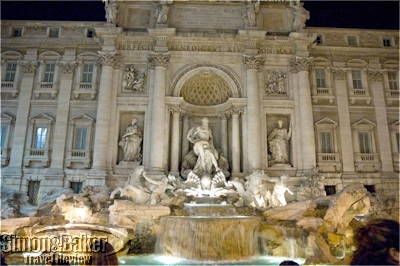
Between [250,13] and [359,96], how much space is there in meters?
9.59

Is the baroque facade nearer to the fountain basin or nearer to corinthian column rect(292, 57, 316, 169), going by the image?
corinthian column rect(292, 57, 316, 169)

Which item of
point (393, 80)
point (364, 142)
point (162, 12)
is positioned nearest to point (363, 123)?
point (364, 142)


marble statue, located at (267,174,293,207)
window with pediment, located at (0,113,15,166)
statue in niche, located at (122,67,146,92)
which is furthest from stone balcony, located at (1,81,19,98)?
marble statue, located at (267,174,293,207)

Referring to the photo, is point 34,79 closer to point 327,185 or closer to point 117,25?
point 117,25

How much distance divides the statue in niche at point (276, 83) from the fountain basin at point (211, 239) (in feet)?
35.4

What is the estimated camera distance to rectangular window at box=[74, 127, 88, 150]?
67.2ft

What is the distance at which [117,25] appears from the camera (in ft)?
69.8

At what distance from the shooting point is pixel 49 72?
21.8 meters

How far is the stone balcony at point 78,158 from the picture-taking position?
19864 millimetres

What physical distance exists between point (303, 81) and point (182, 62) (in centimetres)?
819

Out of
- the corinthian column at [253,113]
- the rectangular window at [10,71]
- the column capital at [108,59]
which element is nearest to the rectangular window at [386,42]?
the corinthian column at [253,113]

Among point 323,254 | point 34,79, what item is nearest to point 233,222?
point 323,254

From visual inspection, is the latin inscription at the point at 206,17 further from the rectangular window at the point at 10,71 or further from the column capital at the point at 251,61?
the rectangular window at the point at 10,71

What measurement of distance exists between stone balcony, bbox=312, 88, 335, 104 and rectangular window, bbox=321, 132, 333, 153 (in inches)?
92.4
